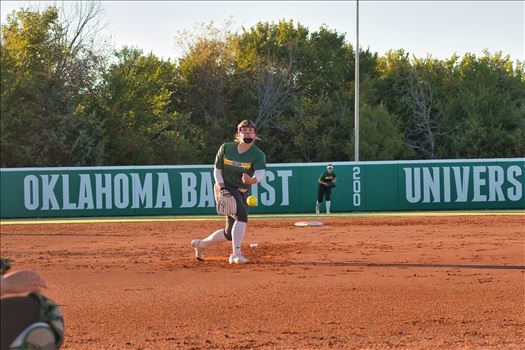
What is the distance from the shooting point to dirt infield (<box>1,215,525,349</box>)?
7.68 metres

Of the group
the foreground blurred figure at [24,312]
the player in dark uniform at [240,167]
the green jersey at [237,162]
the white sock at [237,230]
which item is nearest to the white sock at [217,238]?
the white sock at [237,230]

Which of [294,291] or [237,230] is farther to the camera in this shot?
[237,230]

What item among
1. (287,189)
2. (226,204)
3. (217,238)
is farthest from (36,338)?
(287,189)

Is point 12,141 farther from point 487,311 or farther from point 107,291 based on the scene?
point 487,311

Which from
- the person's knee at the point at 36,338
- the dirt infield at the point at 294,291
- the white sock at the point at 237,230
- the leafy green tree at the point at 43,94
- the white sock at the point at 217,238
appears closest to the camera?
the person's knee at the point at 36,338

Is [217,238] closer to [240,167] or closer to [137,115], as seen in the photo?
[240,167]

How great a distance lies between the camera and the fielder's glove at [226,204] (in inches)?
486

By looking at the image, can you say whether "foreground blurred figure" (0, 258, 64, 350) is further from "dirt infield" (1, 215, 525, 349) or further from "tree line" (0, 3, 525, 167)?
"tree line" (0, 3, 525, 167)

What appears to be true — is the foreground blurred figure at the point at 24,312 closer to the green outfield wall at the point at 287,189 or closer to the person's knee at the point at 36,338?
the person's knee at the point at 36,338

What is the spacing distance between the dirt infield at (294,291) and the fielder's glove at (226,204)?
0.81 meters

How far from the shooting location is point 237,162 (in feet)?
40.7

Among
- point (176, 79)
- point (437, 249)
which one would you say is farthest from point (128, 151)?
point (437, 249)

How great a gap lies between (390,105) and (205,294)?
46.5 m

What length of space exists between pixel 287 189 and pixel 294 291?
66.1ft
